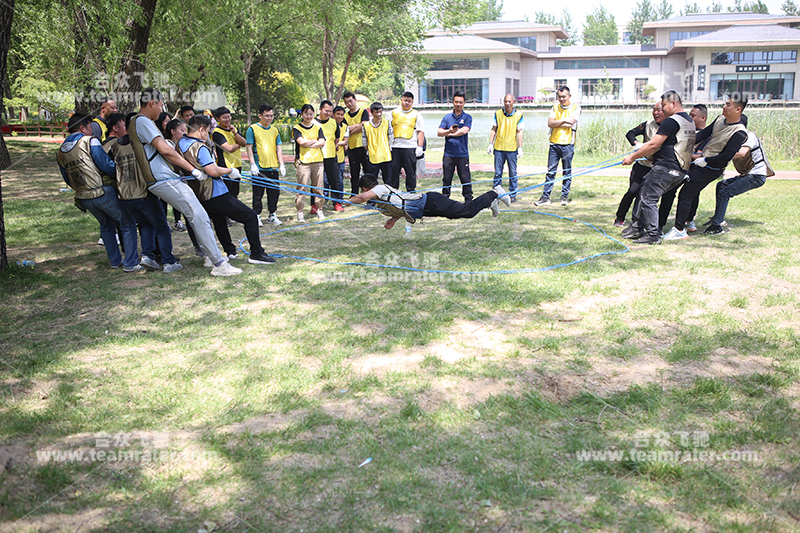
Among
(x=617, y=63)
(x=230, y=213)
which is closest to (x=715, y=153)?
(x=230, y=213)

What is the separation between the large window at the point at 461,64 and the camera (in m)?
58.1

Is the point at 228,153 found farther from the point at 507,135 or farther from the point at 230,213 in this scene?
the point at 507,135

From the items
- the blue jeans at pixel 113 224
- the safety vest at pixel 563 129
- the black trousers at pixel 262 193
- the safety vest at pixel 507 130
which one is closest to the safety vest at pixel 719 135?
the safety vest at pixel 563 129

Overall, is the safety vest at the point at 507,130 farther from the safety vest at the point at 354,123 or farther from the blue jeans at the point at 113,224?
the blue jeans at the point at 113,224

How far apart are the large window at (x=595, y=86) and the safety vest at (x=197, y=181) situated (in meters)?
57.6

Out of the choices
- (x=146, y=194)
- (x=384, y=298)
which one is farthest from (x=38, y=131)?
(x=384, y=298)

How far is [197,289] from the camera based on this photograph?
6.34m

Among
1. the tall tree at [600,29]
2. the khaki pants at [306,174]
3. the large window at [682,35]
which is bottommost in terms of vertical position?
the khaki pants at [306,174]

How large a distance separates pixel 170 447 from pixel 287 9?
19.6m

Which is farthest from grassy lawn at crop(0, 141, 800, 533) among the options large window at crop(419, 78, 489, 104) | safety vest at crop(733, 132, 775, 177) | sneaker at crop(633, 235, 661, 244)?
large window at crop(419, 78, 489, 104)

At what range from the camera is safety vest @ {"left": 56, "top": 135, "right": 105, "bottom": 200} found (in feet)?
21.7

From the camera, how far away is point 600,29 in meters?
93.1

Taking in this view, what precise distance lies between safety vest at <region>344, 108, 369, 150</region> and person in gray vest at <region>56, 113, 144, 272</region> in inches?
199

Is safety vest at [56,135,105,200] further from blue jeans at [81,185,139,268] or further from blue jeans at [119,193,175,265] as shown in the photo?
blue jeans at [119,193,175,265]
